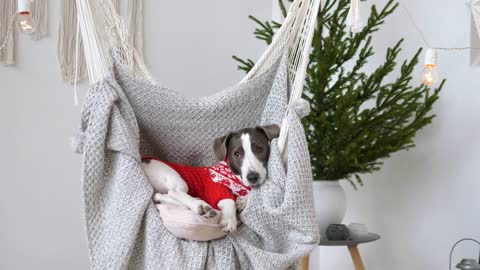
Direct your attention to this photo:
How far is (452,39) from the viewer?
285cm

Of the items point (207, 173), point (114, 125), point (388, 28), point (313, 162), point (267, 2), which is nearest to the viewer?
point (114, 125)

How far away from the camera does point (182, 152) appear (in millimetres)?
2020

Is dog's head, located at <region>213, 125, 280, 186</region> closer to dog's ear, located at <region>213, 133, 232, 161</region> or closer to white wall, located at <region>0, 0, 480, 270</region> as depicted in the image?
dog's ear, located at <region>213, 133, 232, 161</region>

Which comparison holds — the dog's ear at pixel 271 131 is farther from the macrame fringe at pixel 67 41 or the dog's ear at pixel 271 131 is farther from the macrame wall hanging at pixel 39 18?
the macrame wall hanging at pixel 39 18

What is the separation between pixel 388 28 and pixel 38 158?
1863 millimetres

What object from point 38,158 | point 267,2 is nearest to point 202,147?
point 38,158

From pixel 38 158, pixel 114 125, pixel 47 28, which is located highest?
pixel 47 28

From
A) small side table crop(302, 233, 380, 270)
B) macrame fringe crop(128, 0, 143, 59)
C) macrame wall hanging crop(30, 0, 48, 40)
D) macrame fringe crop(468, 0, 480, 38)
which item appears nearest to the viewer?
small side table crop(302, 233, 380, 270)

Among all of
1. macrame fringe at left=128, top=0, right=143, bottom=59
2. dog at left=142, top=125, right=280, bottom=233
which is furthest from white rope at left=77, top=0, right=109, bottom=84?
macrame fringe at left=128, top=0, right=143, bottom=59

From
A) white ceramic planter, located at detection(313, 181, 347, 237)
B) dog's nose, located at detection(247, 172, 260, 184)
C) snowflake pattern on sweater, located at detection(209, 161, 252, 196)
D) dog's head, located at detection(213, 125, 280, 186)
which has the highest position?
dog's head, located at detection(213, 125, 280, 186)

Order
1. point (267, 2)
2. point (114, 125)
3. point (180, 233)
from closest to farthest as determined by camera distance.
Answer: point (180, 233), point (114, 125), point (267, 2)

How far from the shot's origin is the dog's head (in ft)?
5.90

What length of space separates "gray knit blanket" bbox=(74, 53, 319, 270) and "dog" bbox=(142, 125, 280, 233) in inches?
1.9

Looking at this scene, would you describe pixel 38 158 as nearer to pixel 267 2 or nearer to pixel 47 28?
pixel 47 28
